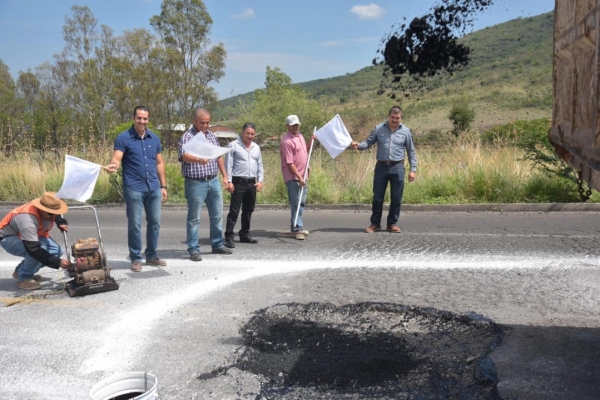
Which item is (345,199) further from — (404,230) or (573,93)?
(573,93)

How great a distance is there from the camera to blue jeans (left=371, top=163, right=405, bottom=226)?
9.34 meters

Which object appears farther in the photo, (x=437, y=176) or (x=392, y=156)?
(x=437, y=176)

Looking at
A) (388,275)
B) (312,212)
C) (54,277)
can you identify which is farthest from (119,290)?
(312,212)

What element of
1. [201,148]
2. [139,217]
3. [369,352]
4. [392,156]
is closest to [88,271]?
[139,217]

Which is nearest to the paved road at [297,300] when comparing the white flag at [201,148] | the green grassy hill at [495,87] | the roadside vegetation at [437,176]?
the white flag at [201,148]

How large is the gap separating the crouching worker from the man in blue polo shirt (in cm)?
92

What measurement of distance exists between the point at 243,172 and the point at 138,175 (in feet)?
6.17

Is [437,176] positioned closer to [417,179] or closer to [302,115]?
[417,179]

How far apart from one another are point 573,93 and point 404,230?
258 inches

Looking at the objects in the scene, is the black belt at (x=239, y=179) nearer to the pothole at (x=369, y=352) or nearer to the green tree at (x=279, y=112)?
the pothole at (x=369, y=352)

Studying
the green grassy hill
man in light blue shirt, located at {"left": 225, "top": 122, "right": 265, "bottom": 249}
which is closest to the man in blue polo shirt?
man in light blue shirt, located at {"left": 225, "top": 122, "right": 265, "bottom": 249}

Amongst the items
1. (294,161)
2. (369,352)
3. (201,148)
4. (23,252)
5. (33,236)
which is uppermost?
(201,148)

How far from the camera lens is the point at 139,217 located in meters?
7.25

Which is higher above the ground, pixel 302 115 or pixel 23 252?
pixel 302 115
